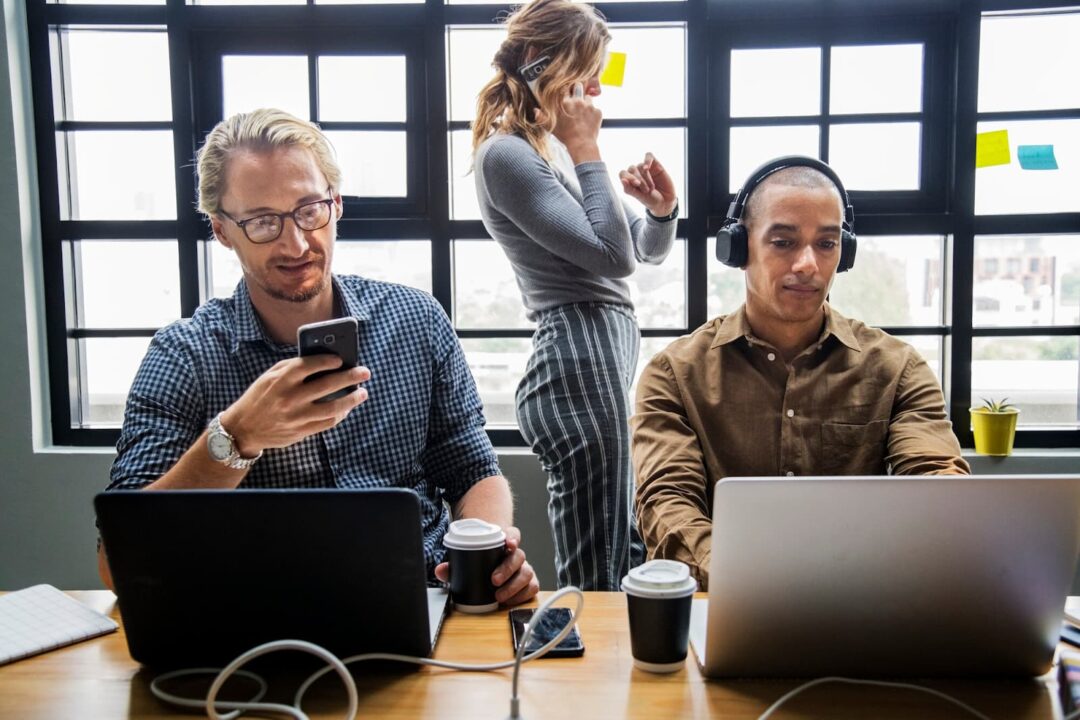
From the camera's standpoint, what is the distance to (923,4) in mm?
2389

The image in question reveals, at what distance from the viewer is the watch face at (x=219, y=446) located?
3.65 feet

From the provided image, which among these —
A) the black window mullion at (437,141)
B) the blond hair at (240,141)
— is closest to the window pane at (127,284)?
the black window mullion at (437,141)

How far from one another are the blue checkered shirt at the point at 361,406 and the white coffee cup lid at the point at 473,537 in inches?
9.7

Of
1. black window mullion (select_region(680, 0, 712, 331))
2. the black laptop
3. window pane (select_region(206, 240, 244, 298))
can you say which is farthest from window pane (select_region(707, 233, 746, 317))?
the black laptop

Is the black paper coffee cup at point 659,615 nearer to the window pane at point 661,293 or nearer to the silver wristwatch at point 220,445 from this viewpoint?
the silver wristwatch at point 220,445

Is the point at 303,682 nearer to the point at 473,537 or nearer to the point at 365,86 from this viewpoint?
the point at 473,537

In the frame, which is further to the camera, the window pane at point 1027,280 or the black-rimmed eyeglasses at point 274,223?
the window pane at point 1027,280

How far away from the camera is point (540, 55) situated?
5.82 feet

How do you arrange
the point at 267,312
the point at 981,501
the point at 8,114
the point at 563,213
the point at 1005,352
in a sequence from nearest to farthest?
the point at 981,501 → the point at 267,312 → the point at 563,213 → the point at 8,114 → the point at 1005,352

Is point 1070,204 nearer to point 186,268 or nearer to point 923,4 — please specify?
point 923,4

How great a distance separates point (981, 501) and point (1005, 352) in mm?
2108

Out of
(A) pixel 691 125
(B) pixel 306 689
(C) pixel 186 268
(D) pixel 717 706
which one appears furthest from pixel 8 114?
(D) pixel 717 706

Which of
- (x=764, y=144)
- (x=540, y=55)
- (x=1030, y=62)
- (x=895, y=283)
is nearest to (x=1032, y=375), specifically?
(x=895, y=283)

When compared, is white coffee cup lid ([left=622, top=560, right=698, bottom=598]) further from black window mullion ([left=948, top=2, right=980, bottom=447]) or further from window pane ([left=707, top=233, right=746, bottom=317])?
black window mullion ([left=948, top=2, right=980, bottom=447])
